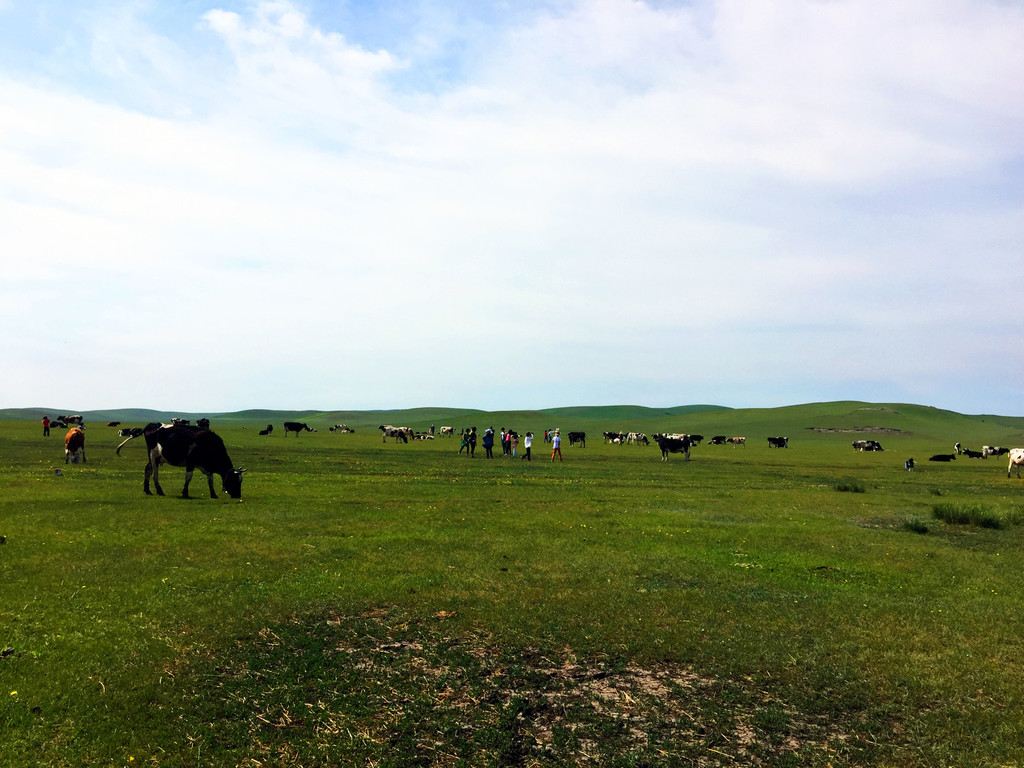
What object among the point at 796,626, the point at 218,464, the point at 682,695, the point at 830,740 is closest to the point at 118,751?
the point at 682,695

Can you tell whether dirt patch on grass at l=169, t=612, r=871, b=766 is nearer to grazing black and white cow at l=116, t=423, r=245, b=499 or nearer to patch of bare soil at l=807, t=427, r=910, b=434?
grazing black and white cow at l=116, t=423, r=245, b=499

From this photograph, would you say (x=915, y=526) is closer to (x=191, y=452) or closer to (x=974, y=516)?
(x=974, y=516)

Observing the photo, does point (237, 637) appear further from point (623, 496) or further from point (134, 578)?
point (623, 496)

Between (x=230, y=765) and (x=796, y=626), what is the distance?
8844mm

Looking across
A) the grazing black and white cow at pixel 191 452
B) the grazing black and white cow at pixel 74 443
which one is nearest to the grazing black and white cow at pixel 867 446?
the grazing black and white cow at pixel 191 452

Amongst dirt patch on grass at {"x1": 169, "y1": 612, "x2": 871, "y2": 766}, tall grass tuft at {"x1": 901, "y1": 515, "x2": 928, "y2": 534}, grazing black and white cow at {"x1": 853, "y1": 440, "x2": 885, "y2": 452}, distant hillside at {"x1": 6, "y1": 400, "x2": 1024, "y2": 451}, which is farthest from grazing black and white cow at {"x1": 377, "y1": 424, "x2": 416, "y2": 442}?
dirt patch on grass at {"x1": 169, "y1": 612, "x2": 871, "y2": 766}

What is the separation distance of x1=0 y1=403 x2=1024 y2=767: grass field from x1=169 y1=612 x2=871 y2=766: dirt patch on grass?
0.12 feet

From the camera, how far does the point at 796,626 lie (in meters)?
11.5

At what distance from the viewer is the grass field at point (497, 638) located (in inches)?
299

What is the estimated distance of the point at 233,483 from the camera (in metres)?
24.6

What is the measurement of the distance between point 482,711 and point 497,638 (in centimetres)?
231

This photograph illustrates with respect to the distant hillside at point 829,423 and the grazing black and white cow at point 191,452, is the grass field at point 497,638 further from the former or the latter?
the distant hillside at point 829,423

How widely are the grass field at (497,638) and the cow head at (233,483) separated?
1.56m

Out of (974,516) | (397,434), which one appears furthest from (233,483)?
(397,434)
